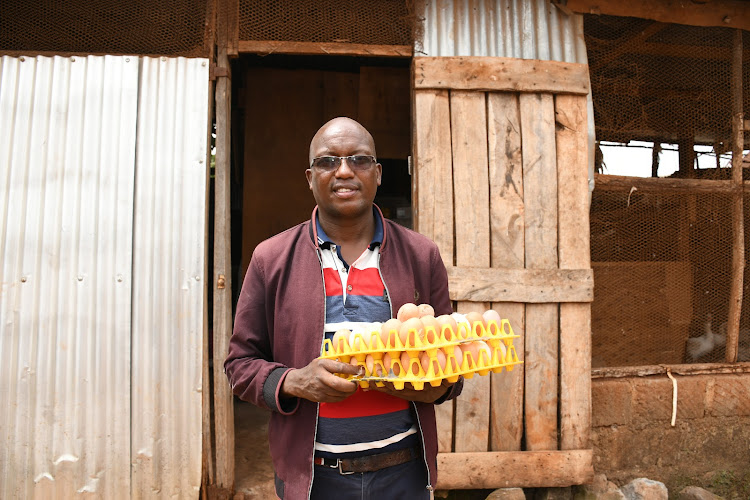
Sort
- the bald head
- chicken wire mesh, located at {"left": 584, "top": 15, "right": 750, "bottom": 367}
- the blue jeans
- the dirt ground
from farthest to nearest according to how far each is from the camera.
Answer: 1. chicken wire mesh, located at {"left": 584, "top": 15, "right": 750, "bottom": 367}
2. the dirt ground
3. the bald head
4. the blue jeans

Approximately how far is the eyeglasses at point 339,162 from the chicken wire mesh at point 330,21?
1.95 m

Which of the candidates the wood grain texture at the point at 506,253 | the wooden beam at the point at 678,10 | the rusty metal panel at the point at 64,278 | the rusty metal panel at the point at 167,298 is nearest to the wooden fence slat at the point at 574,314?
the wood grain texture at the point at 506,253

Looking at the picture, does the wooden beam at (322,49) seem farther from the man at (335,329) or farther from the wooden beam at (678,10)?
the man at (335,329)

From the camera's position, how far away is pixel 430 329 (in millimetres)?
1446

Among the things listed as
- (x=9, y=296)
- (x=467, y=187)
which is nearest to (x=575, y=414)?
(x=467, y=187)

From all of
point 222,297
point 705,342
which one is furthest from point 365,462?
point 705,342

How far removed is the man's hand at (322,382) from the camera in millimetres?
1419

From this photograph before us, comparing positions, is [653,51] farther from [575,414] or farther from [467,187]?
[575,414]

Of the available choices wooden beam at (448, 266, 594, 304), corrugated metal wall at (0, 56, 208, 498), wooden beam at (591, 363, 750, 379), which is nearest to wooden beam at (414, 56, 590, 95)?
wooden beam at (448, 266, 594, 304)

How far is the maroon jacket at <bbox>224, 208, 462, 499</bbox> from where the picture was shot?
167cm

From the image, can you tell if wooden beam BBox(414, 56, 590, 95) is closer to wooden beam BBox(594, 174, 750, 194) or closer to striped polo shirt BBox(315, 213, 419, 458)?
wooden beam BBox(594, 174, 750, 194)

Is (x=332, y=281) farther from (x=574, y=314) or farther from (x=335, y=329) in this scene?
(x=574, y=314)

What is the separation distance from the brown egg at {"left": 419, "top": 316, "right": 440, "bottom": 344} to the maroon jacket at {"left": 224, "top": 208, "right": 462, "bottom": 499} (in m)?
0.27

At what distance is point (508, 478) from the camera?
10.5ft
